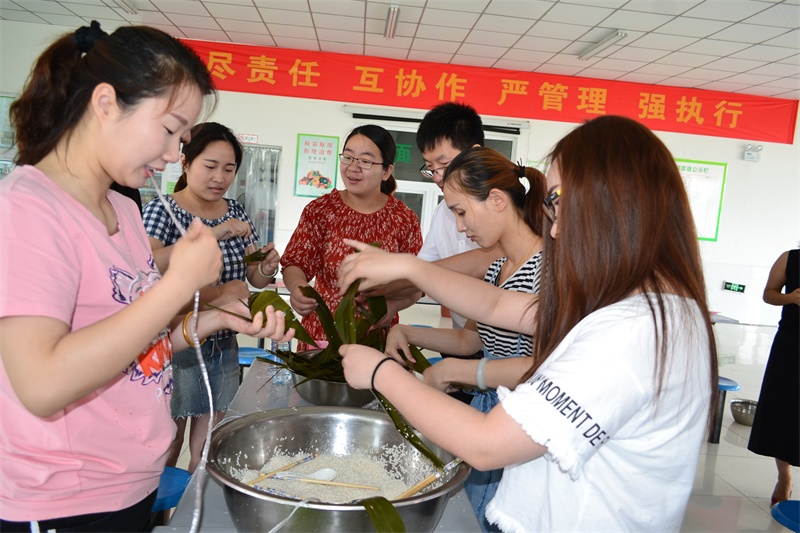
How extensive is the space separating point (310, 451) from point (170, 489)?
0.72 meters

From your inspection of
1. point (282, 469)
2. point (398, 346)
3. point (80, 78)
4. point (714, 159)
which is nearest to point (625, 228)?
point (282, 469)

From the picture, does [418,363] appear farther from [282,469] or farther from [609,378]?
[609,378]

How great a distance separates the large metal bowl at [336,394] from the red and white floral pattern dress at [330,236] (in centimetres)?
100

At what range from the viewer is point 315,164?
7016 millimetres

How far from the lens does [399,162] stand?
738cm

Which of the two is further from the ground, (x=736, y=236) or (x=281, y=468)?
(x=736, y=236)

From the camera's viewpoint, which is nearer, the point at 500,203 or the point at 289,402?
the point at 289,402

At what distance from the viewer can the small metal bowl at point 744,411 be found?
4.55m

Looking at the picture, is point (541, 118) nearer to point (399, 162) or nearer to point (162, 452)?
point (399, 162)

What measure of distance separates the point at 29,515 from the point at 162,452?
23 cm

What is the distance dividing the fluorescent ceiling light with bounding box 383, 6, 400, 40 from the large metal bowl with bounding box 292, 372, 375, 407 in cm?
433

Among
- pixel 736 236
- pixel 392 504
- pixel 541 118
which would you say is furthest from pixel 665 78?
pixel 392 504

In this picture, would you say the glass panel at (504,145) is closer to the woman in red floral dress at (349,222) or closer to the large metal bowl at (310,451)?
the woman in red floral dress at (349,222)

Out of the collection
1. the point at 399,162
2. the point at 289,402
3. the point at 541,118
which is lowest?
the point at 289,402
